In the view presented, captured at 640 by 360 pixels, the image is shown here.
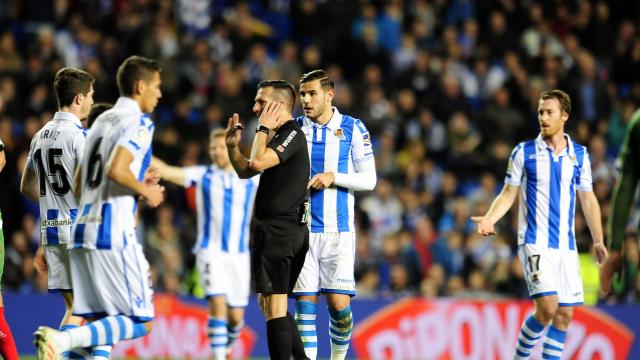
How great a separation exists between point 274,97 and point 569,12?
13.0m

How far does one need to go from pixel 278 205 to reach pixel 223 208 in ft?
12.8

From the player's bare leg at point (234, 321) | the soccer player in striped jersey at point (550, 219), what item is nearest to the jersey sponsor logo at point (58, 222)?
the soccer player in striped jersey at point (550, 219)

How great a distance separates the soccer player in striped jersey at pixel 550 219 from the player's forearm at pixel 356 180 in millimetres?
1018

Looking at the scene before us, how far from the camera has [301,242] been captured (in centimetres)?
787

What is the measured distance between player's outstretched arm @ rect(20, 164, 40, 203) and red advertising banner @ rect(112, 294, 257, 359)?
489 cm

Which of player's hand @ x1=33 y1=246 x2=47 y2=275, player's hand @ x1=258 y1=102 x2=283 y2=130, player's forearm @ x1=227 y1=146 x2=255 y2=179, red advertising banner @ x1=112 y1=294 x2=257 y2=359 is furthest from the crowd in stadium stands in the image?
player's hand @ x1=258 y1=102 x2=283 y2=130

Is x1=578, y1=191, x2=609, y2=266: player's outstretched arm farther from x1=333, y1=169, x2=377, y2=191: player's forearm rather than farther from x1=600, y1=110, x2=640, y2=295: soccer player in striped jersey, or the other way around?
x1=600, y1=110, x2=640, y2=295: soccer player in striped jersey

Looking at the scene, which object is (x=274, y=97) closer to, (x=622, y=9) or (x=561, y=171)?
(x=561, y=171)

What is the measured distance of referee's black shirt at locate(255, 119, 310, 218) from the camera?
777 cm

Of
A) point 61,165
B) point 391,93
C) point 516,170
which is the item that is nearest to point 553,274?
point 516,170

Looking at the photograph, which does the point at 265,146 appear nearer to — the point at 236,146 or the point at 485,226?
the point at 236,146

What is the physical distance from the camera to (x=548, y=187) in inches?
358

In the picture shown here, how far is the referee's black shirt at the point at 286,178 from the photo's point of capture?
25.5 feet

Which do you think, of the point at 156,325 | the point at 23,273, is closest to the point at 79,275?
the point at 156,325
